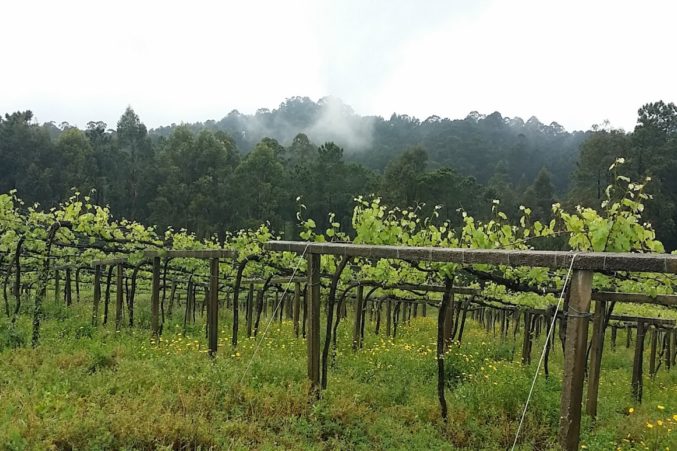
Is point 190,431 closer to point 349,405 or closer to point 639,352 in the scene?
point 349,405

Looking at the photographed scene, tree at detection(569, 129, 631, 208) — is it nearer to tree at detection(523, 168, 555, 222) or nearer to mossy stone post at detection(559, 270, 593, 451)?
tree at detection(523, 168, 555, 222)

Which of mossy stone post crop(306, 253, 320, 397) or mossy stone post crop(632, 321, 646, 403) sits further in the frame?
mossy stone post crop(632, 321, 646, 403)

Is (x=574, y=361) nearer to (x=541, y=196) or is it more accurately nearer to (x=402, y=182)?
(x=402, y=182)

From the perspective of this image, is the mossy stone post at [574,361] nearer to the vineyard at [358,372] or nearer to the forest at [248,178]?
the vineyard at [358,372]

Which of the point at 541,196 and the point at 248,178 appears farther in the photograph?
the point at 541,196

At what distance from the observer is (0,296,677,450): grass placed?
16.1ft

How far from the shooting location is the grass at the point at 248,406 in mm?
4898

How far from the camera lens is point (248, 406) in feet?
19.6

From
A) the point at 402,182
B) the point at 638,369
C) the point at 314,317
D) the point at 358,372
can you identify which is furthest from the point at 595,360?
the point at 402,182

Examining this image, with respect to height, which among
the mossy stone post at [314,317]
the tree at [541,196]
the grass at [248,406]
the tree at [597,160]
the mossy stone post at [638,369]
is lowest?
the mossy stone post at [638,369]

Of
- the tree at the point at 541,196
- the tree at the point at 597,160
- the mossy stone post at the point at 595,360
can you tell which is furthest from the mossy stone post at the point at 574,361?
the tree at the point at 541,196

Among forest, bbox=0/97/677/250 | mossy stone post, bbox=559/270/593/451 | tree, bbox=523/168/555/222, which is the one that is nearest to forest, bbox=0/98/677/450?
mossy stone post, bbox=559/270/593/451

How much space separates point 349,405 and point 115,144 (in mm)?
54018

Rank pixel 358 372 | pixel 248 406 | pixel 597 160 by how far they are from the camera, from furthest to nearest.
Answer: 1. pixel 597 160
2. pixel 358 372
3. pixel 248 406
